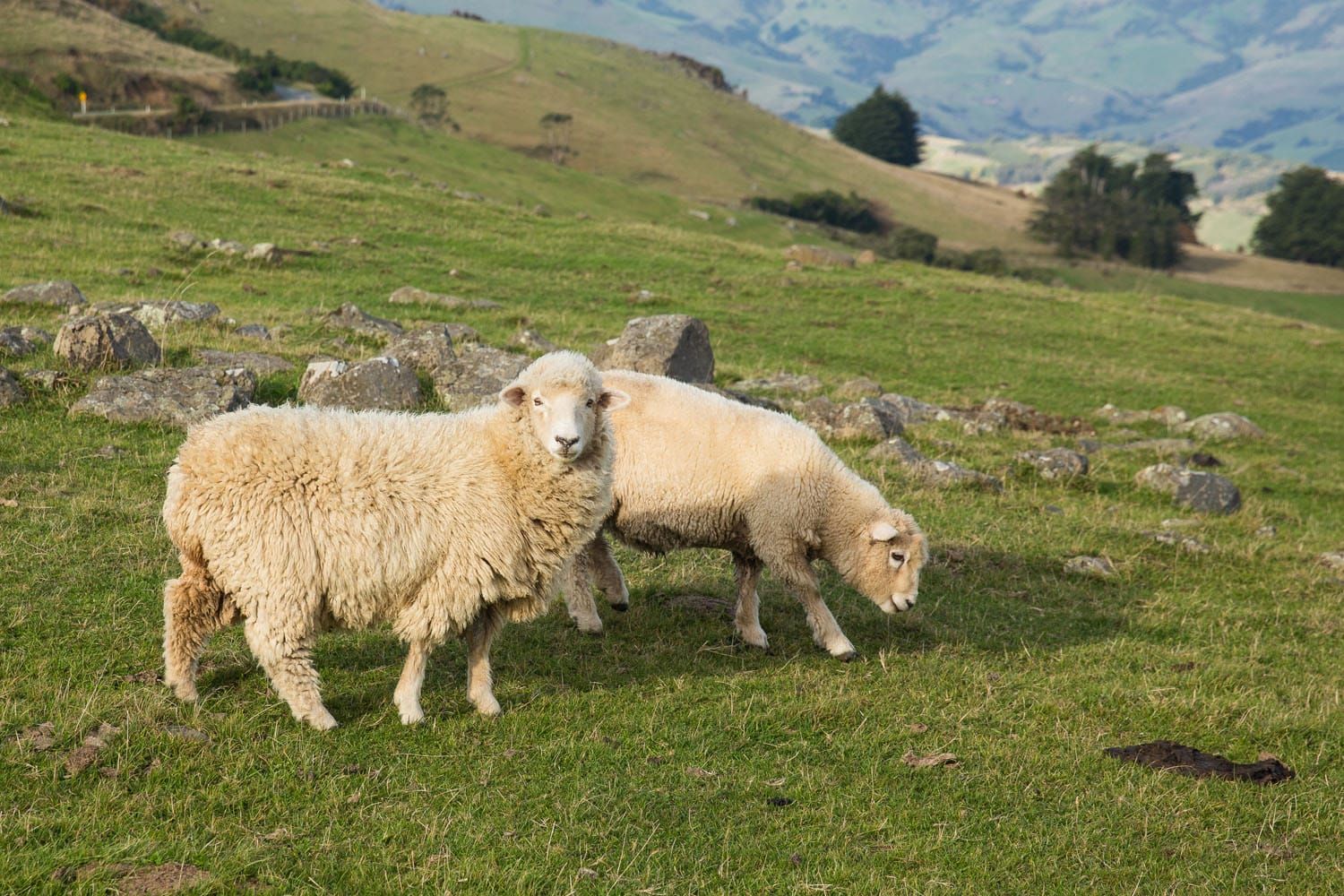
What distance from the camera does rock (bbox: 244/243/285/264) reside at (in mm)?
26156

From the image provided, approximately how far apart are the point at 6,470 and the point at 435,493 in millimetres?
6078

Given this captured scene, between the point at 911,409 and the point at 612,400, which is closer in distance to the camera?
the point at 612,400

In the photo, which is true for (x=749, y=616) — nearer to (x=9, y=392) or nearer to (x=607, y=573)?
(x=607, y=573)

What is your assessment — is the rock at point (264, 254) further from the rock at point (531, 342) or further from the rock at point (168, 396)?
the rock at point (168, 396)

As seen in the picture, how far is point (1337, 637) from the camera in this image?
1205cm

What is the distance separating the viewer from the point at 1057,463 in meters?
Answer: 17.5

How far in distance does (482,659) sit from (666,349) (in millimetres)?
11384

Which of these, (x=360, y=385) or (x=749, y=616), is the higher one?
(x=360, y=385)

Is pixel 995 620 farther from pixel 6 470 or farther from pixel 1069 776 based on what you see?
pixel 6 470

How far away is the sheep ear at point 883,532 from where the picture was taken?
9.95 meters

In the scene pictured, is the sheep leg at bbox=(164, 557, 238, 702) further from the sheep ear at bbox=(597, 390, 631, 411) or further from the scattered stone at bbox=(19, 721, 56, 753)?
the sheep ear at bbox=(597, 390, 631, 411)

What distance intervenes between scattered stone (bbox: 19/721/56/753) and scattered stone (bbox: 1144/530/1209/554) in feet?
42.0

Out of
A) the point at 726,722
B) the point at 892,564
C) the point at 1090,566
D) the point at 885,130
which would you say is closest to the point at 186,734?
the point at 726,722

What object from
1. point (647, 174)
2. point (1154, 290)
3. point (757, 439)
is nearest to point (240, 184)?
point (757, 439)
